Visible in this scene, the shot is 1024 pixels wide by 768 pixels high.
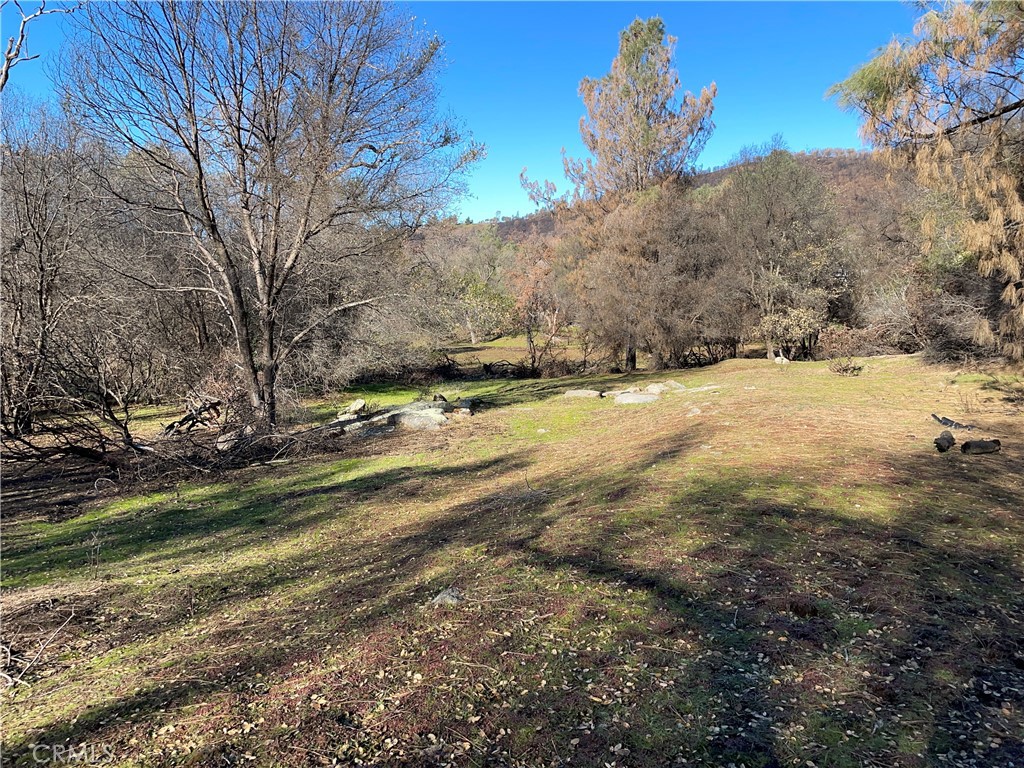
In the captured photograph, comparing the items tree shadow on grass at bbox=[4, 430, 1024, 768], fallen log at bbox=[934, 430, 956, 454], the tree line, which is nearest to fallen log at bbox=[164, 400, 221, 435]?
the tree line

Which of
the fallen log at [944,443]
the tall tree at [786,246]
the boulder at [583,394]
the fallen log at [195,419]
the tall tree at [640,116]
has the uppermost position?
the tall tree at [640,116]

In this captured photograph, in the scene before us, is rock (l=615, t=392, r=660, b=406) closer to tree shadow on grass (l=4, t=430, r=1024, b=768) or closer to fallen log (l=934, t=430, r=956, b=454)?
fallen log (l=934, t=430, r=956, b=454)

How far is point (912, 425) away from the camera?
307 inches

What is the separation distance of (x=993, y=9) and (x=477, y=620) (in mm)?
10734

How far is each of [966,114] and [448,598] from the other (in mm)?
10380

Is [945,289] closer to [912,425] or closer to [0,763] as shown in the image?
[912,425]

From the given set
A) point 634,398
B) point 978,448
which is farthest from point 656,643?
point 634,398

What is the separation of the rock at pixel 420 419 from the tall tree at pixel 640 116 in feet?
45.5

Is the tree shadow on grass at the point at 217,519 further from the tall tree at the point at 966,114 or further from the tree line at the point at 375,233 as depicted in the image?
the tall tree at the point at 966,114

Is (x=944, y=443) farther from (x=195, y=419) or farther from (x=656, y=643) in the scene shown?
(x=195, y=419)

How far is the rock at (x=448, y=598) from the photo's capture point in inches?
139

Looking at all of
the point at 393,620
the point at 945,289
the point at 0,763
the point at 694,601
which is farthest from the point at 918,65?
the point at 0,763

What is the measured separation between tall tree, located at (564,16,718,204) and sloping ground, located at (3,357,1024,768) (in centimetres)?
1697

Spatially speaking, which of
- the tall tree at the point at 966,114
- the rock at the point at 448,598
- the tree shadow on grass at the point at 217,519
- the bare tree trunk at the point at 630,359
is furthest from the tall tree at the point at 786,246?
the rock at the point at 448,598
